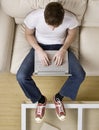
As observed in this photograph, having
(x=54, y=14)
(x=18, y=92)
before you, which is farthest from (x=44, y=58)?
(x=18, y=92)

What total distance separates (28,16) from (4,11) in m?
0.21

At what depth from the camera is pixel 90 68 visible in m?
1.90

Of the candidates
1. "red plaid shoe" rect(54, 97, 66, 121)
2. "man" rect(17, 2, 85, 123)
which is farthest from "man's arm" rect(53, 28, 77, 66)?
"red plaid shoe" rect(54, 97, 66, 121)

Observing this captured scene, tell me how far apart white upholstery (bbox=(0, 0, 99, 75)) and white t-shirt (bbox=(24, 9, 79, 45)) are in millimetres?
73

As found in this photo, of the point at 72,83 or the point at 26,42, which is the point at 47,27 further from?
the point at 72,83

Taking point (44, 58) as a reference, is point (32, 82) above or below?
below

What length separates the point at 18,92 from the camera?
2.05 metres

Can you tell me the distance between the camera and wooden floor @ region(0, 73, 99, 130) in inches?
78.3

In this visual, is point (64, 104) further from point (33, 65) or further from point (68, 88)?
point (33, 65)

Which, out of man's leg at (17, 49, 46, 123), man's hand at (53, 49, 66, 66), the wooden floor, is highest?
man's hand at (53, 49, 66, 66)

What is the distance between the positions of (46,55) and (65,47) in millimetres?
133

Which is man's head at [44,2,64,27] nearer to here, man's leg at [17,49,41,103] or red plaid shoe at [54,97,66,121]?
man's leg at [17,49,41,103]

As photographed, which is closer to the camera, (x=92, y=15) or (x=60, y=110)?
(x=60, y=110)

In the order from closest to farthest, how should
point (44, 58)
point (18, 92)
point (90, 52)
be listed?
point (44, 58)
point (90, 52)
point (18, 92)
